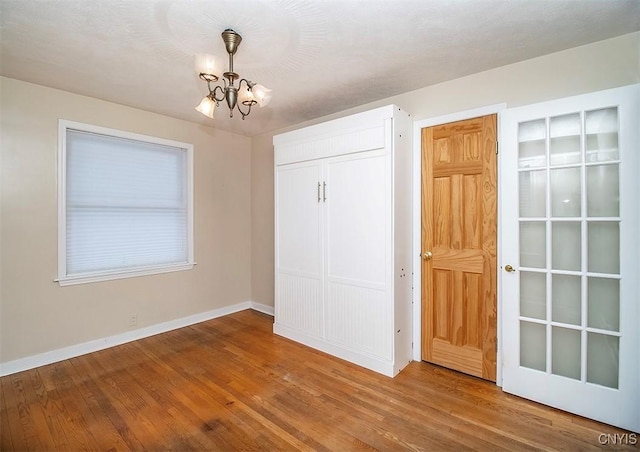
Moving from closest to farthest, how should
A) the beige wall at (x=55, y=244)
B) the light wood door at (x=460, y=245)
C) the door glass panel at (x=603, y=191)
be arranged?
1. the door glass panel at (x=603, y=191)
2. the light wood door at (x=460, y=245)
3. the beige wall at (x=55, y=244)

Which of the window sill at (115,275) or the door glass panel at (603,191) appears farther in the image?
the window sill at (115,275)

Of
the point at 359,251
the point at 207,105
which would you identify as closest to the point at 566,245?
the point at 359,251

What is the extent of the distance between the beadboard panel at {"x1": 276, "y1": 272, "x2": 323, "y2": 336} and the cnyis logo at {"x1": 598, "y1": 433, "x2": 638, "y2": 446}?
7.19ft

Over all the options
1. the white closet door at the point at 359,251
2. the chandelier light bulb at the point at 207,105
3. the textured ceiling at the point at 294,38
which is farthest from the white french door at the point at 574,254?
the chandelier light bulb at the point at 207,105

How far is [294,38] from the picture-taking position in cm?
203

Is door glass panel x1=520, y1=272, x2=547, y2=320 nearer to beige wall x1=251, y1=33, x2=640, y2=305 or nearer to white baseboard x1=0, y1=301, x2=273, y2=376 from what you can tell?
beige wall x1=251, y1=33, x2=640, y2=305

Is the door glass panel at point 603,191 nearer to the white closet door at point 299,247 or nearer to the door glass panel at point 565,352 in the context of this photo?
the door glass panel at point 565,352

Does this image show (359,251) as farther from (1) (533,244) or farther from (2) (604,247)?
(2) (604,247)

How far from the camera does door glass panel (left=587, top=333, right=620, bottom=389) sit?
6.58 ft

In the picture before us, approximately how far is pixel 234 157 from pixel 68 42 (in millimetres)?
2353

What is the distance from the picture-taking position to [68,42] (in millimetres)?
2088

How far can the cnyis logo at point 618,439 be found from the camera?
183 cm

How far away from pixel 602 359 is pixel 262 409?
2.41 meters

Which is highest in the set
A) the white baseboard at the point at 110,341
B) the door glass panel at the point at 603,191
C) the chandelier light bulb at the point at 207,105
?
the chandelier light bulb at the point at 207,105
